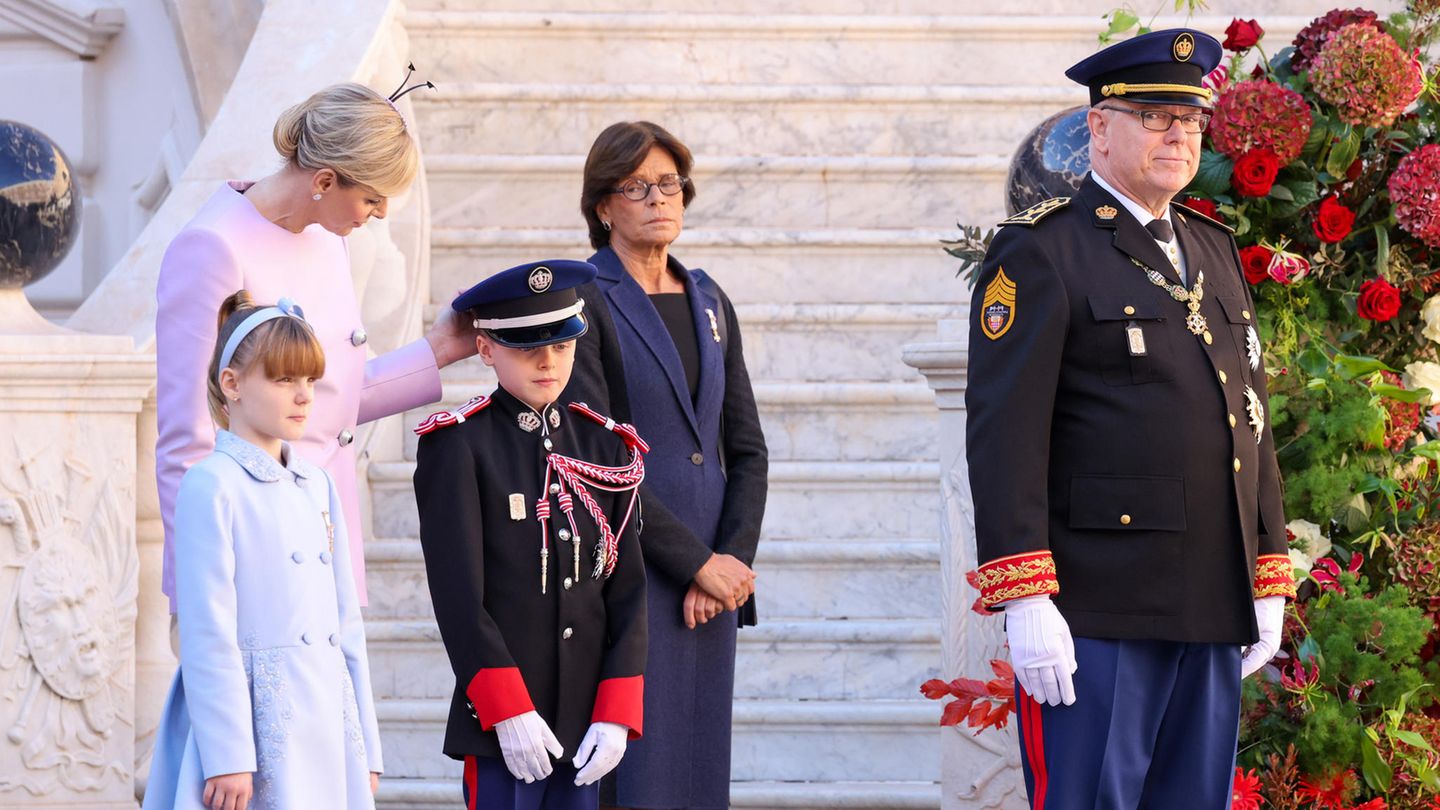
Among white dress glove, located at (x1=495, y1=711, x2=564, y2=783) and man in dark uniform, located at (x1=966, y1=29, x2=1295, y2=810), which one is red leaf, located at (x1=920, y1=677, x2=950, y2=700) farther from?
white dress glove, located at (x1=495, y1=711, x2=564, y2=783)

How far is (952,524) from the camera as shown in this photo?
4812mm

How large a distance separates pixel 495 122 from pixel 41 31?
9.05ft

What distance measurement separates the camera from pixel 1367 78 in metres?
4.34

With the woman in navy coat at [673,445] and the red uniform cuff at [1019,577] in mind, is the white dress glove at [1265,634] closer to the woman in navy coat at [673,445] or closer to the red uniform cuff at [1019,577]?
the red uniform cuff at [1019,577]

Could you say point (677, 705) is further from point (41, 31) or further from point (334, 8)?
point (41, 31)

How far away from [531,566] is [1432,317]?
6.82 ft

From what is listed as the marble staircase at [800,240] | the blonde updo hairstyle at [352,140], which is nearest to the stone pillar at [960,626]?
the marble staircase at [800,240]

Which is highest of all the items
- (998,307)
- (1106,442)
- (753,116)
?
(753,116)

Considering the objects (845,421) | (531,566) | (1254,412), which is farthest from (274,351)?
(845,421)

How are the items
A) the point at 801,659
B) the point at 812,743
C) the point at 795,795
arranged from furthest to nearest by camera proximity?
the point at 801,659 < the point at 812,743 < the point at 795,795

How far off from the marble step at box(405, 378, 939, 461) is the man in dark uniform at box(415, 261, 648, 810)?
2366 millimetres

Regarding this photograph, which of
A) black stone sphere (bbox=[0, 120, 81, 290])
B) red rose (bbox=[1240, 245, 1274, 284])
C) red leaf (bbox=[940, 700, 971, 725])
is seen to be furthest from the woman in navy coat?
black stone sphere (bbox=[0, 120, 81, 290])

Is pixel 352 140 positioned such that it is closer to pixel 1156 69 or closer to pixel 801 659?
pixel 1156 69

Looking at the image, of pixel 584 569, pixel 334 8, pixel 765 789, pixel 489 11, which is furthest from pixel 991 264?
pixel 489 11
